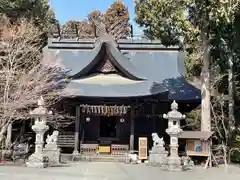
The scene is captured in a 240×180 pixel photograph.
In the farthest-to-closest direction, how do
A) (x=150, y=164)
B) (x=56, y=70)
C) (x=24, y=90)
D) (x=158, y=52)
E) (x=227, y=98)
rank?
(x=158, y=52) → (x=56, y=70) → (x=227, y=98) → (x=24, y=90) → (x=150, y=164)

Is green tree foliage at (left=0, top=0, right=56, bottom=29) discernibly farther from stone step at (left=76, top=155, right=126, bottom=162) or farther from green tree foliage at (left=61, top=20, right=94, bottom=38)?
green tree foliage at (left=61, top=20, right=94, bottom=38)

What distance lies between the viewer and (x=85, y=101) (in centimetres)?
1995

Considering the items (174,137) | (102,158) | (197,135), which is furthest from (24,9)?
(197,135)

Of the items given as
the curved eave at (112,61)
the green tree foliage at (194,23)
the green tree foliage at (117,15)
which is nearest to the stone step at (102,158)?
the curved eave at (112,61)

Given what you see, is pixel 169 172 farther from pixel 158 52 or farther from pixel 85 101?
pixel 158 52

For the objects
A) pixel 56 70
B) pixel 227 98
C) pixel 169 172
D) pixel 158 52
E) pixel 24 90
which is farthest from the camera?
pixel 158 52

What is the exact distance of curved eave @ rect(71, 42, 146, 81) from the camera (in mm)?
20766

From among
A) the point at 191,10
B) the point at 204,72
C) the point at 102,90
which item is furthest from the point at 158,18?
the point at 102,90

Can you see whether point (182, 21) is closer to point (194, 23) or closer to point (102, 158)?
point (194, 23)

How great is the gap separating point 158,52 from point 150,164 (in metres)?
10.4

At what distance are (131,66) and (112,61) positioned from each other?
119 centimetres

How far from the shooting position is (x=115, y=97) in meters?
18.9

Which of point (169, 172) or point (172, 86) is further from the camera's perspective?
point (172, 86)

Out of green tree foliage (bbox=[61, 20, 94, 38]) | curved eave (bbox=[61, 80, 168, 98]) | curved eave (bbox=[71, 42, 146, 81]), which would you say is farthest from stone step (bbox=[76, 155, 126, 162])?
green tree foliage (bbox=[61, 20, 94, 38])
